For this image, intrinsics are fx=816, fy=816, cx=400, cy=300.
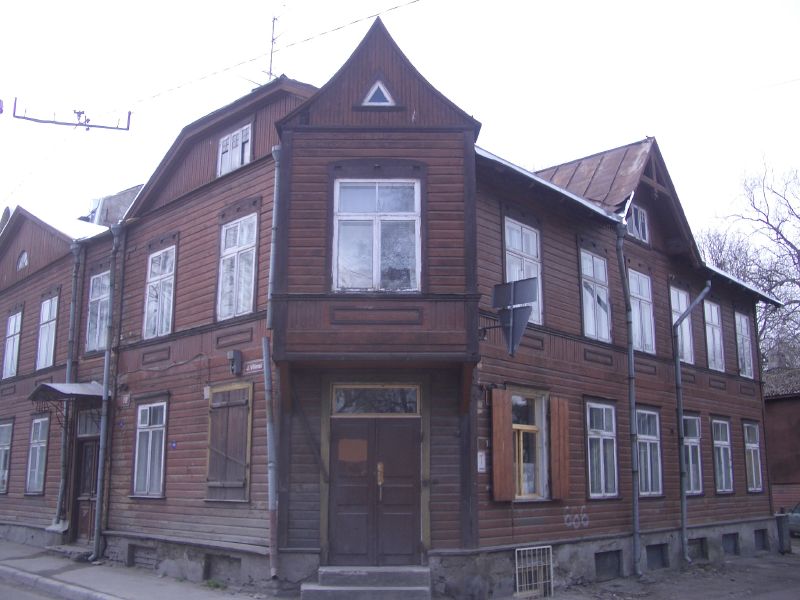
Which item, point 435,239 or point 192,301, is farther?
point 192,301

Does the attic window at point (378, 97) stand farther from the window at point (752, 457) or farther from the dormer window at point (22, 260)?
the window at point (752, 457)

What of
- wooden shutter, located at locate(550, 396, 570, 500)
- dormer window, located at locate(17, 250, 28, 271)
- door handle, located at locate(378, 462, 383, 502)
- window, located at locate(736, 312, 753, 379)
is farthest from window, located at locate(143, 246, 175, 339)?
window, located at locate(736, 312, 753, 379)

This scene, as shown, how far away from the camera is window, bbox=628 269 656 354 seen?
18016mm

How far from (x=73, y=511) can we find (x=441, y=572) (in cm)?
982

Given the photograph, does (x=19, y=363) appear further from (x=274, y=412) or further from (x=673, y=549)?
(x=673, y=549)

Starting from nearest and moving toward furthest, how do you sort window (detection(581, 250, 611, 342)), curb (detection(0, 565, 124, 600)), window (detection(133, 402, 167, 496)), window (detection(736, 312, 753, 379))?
curb (detection(0, 565, 124, 600)) < window (detection(133, 402, 167, 496)) < window (detection(581, 250, 611, 342)) < window (detection(736, 312, 753, 379))

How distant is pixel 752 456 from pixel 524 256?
36.8ft

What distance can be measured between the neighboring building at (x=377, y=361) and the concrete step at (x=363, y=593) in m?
0.55

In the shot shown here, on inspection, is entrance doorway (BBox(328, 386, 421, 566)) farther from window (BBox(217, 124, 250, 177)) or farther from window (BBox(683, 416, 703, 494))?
window (BBox(683, 416, 703, 494))

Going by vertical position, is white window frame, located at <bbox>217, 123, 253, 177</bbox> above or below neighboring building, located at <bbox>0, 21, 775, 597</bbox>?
above

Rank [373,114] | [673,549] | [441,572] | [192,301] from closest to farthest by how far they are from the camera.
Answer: [441,572] < [373,114] < [192,301] < [673,549]

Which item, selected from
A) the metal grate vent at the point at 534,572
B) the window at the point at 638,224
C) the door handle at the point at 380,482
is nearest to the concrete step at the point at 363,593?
the door handle at the point at 380,482

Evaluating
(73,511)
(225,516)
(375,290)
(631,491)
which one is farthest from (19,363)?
(631,491)

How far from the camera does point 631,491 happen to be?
16.4 meters
